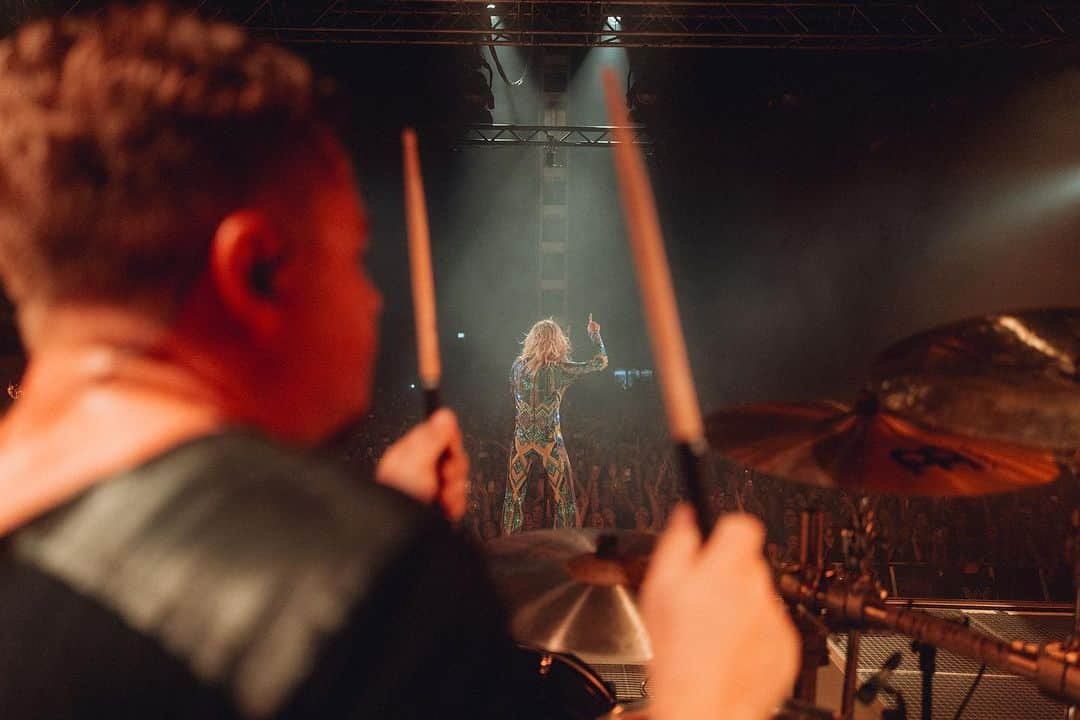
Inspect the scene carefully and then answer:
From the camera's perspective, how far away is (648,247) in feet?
1.86

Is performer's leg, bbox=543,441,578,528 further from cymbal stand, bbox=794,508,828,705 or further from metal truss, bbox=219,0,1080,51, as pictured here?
cymbal stand, bbox=794,508,828,705

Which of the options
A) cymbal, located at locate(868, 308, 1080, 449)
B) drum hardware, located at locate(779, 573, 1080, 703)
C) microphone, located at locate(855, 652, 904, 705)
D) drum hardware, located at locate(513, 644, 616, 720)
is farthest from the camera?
microphone, located at locate(855, 652, 904, 705)

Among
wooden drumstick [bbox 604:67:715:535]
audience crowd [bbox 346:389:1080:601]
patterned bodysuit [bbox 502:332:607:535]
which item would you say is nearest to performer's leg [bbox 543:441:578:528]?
patterned bodysuit [bbox 502:332:607:535]

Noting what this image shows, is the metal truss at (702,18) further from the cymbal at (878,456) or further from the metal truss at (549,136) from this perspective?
the cymbal at (878,456)

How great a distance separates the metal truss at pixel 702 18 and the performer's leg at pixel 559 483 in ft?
11.7

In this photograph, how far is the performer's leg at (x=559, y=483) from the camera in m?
5.53

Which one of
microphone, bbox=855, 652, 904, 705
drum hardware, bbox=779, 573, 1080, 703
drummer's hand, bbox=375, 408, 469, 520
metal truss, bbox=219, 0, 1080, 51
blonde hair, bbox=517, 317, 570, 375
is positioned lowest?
microphone, bbox=855, 652, 904, 705

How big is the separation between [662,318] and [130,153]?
39 cm

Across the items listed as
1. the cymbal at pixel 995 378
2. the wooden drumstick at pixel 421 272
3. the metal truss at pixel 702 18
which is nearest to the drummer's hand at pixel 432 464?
the wooden drumstick at pixel 421 272

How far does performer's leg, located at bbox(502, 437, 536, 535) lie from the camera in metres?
5.52

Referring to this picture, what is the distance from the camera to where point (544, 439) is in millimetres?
5566

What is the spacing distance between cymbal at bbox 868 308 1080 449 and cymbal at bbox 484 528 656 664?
66 centimetres

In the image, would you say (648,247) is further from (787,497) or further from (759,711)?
(787,497)

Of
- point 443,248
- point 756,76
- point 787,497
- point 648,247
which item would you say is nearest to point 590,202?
point 443,248
